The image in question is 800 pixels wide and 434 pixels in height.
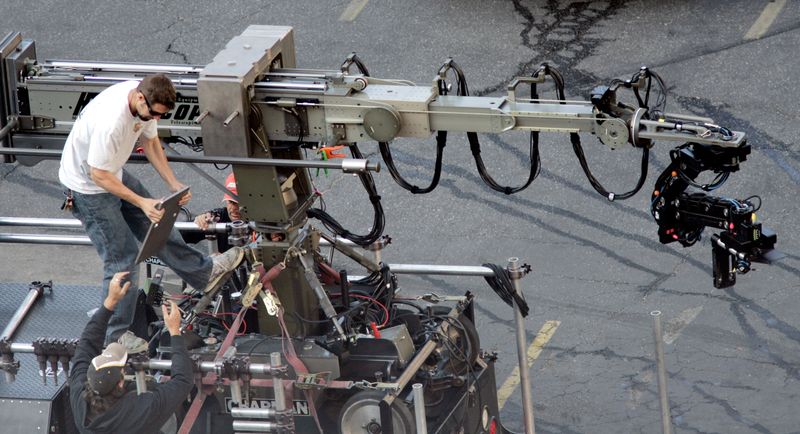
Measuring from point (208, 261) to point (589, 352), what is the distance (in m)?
3.55

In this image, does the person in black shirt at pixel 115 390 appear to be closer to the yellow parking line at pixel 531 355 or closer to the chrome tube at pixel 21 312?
the chrome tube at pixel 21 312

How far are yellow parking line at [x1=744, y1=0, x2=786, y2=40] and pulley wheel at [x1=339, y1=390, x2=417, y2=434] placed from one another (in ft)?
27.9

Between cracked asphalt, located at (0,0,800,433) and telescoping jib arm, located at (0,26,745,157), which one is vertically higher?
cracked asphalt, located at (0,0,800,433)

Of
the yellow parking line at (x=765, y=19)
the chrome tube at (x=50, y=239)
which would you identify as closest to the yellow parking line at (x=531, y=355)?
the chrome tube at (x=50, y=239)

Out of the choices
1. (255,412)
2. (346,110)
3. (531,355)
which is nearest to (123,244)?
(255,412)

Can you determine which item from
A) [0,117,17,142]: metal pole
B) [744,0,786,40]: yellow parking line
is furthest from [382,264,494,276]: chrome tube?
[744,0,786,40]: yellow parking line

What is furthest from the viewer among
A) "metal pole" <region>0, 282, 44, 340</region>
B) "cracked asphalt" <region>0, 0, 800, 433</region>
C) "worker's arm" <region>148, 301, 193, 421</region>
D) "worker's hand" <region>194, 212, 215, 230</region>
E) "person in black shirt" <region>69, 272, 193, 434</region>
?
"cracked asphalt" <region>0, 0, 800, 433</region>

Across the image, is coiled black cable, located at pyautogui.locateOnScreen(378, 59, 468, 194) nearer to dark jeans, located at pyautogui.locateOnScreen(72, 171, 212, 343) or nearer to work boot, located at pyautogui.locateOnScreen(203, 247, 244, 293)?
work boot, located at pyautogui.locateOnScreen(203, 247, 244, 293)

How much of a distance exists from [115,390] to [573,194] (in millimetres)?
6664

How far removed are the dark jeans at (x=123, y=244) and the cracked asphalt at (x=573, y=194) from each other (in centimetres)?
280

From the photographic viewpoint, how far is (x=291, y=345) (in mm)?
8430

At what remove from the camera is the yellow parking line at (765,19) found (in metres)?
15.1

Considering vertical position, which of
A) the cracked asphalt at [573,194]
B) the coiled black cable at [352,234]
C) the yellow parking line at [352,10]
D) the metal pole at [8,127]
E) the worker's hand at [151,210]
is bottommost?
the worker's hand at [151,210]

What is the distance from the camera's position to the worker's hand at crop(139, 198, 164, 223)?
782 cm
